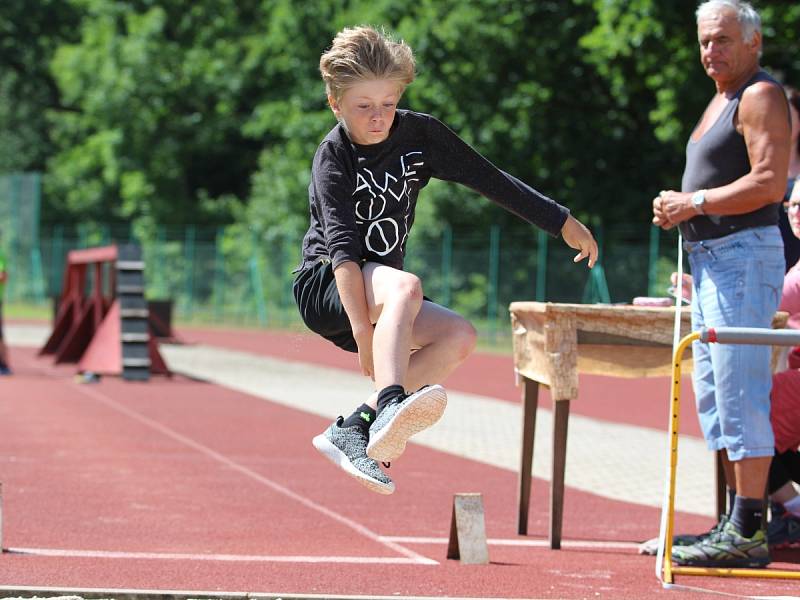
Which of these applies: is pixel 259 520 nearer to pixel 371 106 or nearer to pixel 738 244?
pixel 738 244

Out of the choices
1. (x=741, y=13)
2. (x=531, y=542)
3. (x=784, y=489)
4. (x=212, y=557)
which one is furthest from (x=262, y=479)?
(x=741, y=13)

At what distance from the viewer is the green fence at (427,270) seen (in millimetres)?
25375

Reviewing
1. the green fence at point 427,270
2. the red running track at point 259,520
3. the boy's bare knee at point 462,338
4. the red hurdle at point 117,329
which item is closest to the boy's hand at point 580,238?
the boy's bare knee at point 462,338

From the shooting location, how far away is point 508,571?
5.65 metres

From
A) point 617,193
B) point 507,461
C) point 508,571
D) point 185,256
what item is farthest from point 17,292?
point 508,571

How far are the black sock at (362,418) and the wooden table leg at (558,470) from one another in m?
1.91

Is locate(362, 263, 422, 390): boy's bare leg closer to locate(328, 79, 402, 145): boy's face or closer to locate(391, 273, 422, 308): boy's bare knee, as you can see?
locate(391, 273, 422, 308): boy's bare knee

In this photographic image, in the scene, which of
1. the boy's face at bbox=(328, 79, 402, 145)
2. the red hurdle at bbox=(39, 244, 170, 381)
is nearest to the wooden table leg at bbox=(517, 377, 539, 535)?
the boy's face at bbox=(328, 79, 402, 145)

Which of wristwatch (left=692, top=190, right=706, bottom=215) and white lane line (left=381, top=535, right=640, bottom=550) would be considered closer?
wristwatch (left=692, top=190, right=706, bottom=215)

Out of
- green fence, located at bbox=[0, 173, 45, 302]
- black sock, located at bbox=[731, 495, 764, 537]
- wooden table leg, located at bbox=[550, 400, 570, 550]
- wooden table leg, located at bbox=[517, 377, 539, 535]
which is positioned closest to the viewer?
black sock, located at bbox=[731, 495, 764, 537]

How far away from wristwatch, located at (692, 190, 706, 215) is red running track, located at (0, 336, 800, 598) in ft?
5.05

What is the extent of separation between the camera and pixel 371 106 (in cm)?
459

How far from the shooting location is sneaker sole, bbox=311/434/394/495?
446cm

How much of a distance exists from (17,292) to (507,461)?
36.2m
